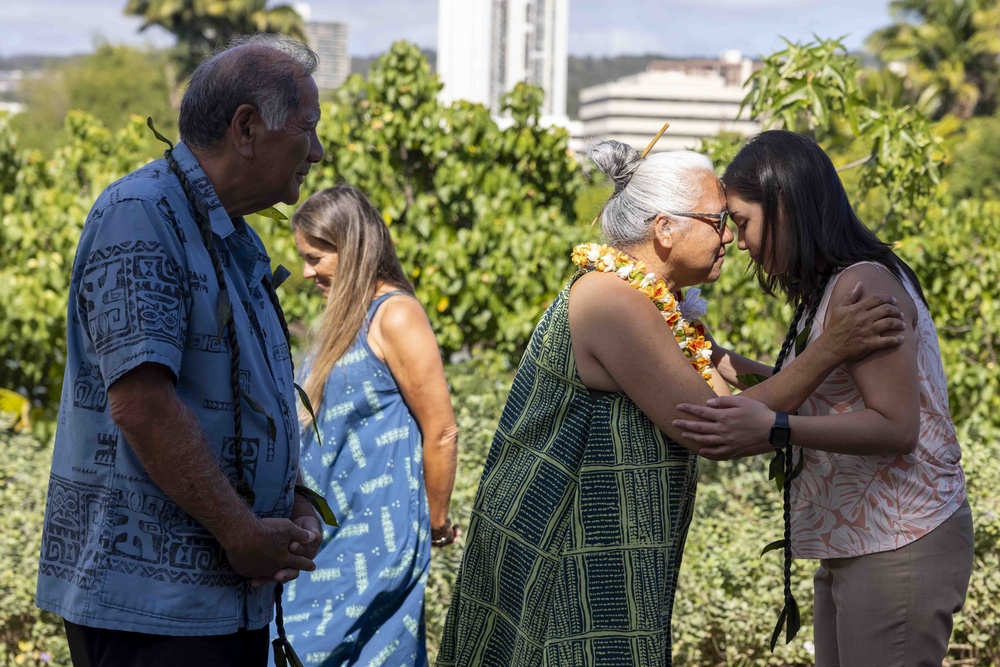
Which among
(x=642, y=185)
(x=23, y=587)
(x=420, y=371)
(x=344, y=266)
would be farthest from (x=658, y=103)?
(x=642, y=185)

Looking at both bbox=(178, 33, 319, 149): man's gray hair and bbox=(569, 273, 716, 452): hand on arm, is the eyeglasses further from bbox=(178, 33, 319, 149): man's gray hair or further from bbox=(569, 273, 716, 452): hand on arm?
bbox=(178, 33, 319, 149): man's gray hair

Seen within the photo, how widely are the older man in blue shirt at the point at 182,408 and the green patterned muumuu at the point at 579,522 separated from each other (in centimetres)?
62

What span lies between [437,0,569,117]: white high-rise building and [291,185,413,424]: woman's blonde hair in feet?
284

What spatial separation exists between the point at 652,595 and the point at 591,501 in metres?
0.25

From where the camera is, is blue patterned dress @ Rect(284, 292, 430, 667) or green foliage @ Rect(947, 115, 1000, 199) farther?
green foliage @ Rect(947, 115, 1000, 199)

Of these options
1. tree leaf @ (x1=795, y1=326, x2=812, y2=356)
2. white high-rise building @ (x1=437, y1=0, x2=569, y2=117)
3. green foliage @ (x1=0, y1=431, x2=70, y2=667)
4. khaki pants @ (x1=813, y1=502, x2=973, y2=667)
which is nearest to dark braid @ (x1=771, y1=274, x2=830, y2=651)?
tree leaf @ (x1=795, y1=326, x2=812, y2=356)

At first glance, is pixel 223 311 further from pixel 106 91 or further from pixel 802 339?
pixel 106 91

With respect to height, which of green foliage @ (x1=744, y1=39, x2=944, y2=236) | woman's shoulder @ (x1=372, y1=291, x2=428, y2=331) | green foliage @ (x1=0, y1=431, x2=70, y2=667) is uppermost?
green foliage @ (x1=744, y1=39, x2=944, y2=236)

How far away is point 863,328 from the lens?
85.0 inches

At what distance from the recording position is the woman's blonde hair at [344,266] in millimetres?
3203

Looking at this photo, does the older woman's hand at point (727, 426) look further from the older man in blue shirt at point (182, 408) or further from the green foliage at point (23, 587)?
the green foliage at point (23, 587)

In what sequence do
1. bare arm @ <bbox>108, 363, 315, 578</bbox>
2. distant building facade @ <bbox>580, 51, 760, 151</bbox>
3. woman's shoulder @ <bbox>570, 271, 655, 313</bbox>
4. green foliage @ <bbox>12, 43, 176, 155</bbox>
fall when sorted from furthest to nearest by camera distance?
distant building facade @ <bbox>580, 51, 760, 151</bbox> → green foliage @ <bbox>12, 43, 176, 155</bbox> → woman's shoulder @ <bbox>570, 271, 655, 313</bbox> → bare arm @ <bbox>108, 363, 315, 578</bbox>

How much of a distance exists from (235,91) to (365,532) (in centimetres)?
163

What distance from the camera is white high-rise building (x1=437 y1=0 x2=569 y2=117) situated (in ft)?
311
